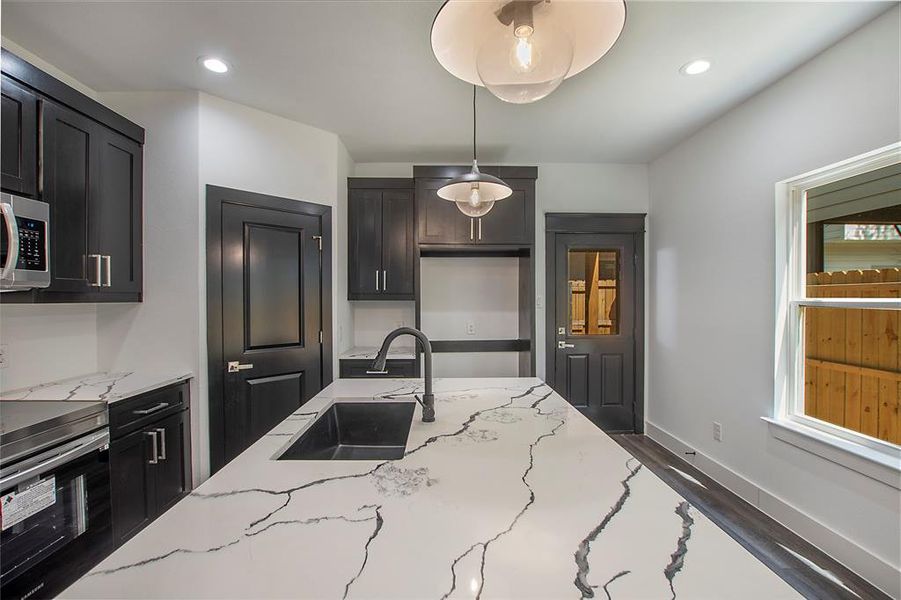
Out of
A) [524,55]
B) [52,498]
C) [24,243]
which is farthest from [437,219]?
[52,498]

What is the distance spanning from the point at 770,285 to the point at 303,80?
3136mm

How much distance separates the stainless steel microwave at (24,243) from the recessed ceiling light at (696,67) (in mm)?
3315

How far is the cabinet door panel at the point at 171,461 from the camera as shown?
208cm

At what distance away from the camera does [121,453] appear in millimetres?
1835

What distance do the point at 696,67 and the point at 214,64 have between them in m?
2.71

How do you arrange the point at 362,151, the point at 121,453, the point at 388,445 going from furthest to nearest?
1. the point at 362,151
2. the point at 121,453
3. the point at 388,445

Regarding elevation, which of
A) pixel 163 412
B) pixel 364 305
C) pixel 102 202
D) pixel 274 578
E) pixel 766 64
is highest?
pixel 766 64

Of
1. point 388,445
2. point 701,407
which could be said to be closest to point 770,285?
point 701,407

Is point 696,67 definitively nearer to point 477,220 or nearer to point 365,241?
point 477,220

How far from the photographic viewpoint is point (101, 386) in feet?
6.50

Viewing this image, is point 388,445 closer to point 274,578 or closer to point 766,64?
point 274,578

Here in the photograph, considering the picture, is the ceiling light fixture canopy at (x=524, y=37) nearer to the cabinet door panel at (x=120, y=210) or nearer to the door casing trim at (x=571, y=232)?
the cabinet door panel at (x=120, y=210)

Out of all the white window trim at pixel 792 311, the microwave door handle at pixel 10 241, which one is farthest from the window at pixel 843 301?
the microwave door handle at pixel 10 241

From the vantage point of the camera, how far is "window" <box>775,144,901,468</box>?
1764 millimetres
